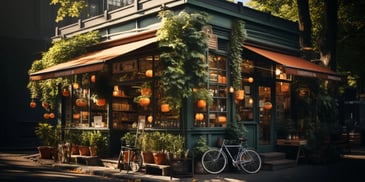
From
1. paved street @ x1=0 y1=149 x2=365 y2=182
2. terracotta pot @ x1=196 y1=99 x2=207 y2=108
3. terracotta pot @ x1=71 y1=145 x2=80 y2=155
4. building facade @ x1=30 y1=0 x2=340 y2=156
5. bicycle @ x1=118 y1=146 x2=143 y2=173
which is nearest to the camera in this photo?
paved street @ x1=0 y1=149 x2=365 y2=182

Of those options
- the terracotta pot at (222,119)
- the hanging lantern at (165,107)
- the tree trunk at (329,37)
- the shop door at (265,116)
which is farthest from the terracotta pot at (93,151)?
the tree trunk at (329,37)

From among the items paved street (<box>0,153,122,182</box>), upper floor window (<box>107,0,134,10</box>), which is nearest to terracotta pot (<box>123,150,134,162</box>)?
paved street (<box>0,153,122,182</box>)

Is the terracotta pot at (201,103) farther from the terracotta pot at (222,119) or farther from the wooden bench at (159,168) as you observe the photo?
the wooden bench at (159,168)

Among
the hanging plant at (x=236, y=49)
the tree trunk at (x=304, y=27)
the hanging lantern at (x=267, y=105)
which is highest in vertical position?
the tree trunk at (x=304, y=27)

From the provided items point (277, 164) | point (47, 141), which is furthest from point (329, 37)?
point (47, 141)

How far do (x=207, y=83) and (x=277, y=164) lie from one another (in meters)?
3.67

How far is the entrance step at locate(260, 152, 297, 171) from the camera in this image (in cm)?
1371

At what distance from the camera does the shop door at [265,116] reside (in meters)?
15.8

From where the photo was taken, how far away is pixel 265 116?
52.7 feet

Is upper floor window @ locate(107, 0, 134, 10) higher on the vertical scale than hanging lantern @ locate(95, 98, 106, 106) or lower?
higher

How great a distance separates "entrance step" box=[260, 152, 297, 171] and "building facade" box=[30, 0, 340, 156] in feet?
2.10

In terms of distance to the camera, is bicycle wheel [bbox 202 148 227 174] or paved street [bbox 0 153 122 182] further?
bicycle wheel [bbox 202 148 227 174]

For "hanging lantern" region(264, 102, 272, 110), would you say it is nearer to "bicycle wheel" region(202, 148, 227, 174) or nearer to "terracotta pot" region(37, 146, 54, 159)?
"bicycle wheel" region(202, 148, 227, 174)

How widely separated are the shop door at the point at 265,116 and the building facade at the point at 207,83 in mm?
39
